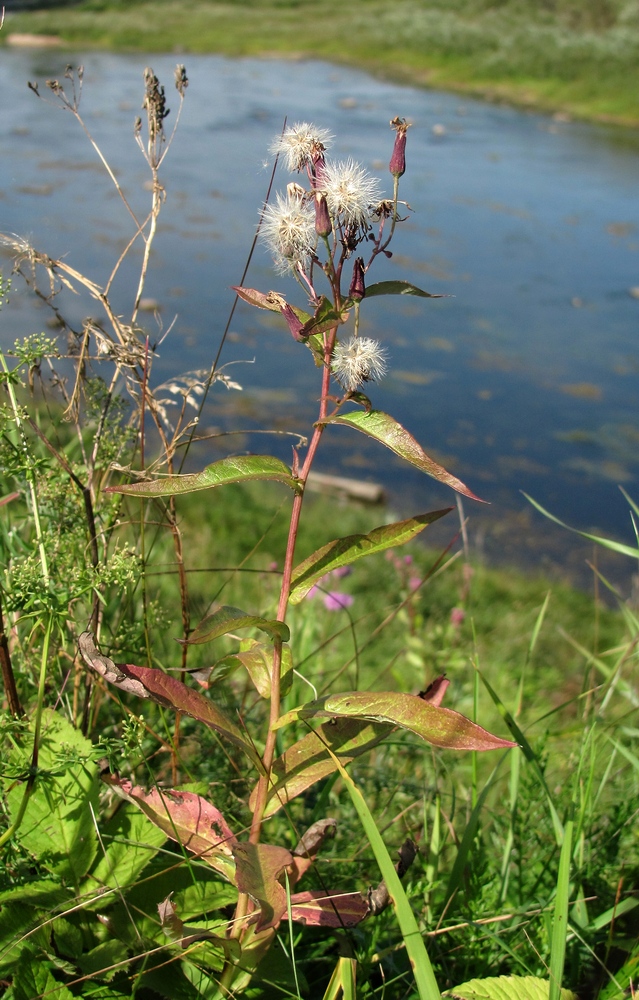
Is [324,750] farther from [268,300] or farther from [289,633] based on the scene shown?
[268,300]

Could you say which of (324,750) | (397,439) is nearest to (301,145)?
(397,439)

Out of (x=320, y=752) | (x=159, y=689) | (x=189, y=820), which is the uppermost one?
(x=159, y=689)

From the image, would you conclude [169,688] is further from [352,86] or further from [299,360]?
[352,86]

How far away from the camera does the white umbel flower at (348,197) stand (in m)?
1.01

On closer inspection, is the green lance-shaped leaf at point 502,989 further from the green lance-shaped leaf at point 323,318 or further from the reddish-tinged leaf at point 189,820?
the green lance-shaped leaf at point 323,318

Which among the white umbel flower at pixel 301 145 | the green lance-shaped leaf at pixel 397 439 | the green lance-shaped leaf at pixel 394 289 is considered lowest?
the green lance-shaped leaf at pixel 397 439

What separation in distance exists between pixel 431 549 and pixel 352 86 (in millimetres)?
19346

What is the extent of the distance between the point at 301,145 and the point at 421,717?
2.32ft

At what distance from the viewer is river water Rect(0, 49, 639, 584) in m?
7.59

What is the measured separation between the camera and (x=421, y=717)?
0.99 meters

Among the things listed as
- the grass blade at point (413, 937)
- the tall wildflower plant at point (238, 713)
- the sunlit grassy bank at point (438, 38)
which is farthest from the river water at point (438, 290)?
the sunlit grassy bank at point (438, 38)

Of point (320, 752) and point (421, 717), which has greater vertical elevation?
point (421, 717)

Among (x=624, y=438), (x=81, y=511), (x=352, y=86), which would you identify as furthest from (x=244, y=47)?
(x=81, y=511)

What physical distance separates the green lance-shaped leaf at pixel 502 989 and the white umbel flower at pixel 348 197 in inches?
39.3
